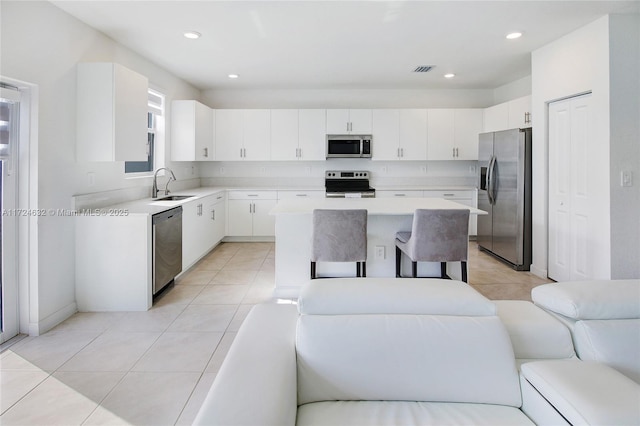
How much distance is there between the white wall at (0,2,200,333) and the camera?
9.02 feet

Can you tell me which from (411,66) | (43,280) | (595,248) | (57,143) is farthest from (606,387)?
(411,66)

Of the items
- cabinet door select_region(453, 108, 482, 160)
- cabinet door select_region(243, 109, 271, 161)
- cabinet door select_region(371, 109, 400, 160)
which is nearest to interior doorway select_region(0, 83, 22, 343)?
cabinet door select_region(243, 109, 271, 161)

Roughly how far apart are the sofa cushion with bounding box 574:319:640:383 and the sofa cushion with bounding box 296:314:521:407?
1.03 ft

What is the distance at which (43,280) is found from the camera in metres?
2.99

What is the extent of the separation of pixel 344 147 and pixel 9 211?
461 cm

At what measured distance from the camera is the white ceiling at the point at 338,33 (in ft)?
10.7

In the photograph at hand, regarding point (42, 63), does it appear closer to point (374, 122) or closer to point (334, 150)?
point (334, 150)

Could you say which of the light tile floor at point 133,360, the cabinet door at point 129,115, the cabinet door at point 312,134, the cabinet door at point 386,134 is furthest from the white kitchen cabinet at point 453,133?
the cabinet door at point 129,115

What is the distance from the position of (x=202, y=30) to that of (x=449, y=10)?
90.1 inches

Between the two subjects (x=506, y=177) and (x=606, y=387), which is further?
(x=506, y=177)

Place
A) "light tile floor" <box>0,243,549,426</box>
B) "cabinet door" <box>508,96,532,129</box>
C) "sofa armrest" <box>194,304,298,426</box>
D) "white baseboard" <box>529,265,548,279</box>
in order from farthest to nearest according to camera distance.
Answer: "cabinet door" <box>508,96,532,129</box> → "white baseboard" <box>529,265,548,279</box> → "light tile floor" <box>0,243,549,426</box> → "sofa armrest" <box>194,304,298,426</box>

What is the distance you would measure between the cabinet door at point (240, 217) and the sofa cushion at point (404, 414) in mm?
5249

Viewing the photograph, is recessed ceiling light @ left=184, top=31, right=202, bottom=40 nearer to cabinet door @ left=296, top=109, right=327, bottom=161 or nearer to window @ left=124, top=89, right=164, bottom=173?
window @ left=124, top=89, right=164, bottom=173

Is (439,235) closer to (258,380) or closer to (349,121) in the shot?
(258,380)
